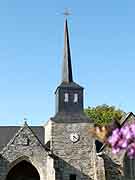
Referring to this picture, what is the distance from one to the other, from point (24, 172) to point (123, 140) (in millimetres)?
27797

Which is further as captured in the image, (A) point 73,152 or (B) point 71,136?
(B) point 71,136

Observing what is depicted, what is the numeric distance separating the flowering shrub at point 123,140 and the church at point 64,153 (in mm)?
24065

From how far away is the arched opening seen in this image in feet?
98.5

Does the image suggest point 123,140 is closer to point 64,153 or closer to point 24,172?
point 64,153

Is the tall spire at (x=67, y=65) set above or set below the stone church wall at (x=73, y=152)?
above

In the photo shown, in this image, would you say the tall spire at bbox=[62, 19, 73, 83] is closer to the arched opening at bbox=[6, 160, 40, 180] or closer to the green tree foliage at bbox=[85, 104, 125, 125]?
the arched opening at bbox=[6, 160, 40, 180]

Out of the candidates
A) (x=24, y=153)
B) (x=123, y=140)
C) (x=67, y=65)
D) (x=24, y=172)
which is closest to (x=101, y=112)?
(x=67, y=65)

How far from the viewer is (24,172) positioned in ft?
99.0

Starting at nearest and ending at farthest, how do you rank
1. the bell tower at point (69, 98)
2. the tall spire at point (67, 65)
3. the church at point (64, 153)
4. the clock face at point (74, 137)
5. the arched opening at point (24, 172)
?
the church at point (64, 153) → the clock face at point (74, 137) → the bell tower at point (69, 98) → the arched opening at point (24, 172) → the tall spire at point (67, 65)

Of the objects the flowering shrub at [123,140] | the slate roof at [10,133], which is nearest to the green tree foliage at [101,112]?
the slate roof at [10,133]

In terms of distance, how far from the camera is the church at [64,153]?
2781cm

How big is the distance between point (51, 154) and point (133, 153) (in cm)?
2512

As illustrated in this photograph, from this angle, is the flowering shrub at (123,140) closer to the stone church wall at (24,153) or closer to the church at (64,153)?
the church at (64,153)

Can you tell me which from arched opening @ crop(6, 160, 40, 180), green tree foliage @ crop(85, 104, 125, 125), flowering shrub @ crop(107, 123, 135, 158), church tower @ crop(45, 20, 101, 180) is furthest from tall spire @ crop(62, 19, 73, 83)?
flowering shrub @ crop(107, 123, 135, 158)
